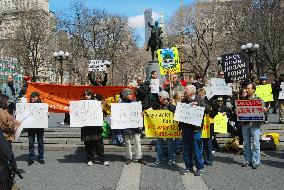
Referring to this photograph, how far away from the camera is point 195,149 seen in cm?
937

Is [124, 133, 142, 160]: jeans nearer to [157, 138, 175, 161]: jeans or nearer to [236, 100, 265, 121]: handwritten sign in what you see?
[157, 138, 175, 161]: jeans

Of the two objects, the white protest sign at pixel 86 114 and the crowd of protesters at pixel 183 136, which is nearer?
the crowd of protesters at pixel 183 136

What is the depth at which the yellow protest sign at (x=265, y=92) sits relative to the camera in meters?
15.6

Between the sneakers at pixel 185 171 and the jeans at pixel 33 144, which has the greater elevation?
the jeans at pixel 33 144

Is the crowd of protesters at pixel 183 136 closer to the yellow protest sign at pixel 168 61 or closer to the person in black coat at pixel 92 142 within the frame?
the person in black coat at pixel 92 142

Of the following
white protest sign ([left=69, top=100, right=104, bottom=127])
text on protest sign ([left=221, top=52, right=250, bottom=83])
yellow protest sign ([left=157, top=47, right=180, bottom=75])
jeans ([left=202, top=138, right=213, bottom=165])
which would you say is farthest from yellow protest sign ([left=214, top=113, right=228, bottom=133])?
text on protest sign ([left=221, top=52, right=250, bottom=83])

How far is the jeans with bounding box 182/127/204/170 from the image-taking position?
30.8 ft

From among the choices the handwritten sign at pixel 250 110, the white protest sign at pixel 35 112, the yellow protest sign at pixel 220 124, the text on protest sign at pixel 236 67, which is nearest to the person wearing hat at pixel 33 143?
the white protest sign at pixel 35 112

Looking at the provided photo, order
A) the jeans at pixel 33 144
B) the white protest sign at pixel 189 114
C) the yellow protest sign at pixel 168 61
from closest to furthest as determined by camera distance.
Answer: the white protest sign at pixel 189 114 → the jeans at pixel 33 144 → the yellow protest sign at pixel 168 61

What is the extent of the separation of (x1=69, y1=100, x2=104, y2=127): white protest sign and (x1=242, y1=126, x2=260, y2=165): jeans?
3.42 meters

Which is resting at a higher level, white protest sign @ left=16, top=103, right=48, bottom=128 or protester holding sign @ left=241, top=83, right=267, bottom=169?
white protest sign @ left=16, top=103, right=48, bottom=128

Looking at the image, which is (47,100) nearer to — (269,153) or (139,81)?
(139,81)

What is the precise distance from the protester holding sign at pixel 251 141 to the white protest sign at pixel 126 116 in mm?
2465

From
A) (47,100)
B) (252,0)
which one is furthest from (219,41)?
(47,100)
